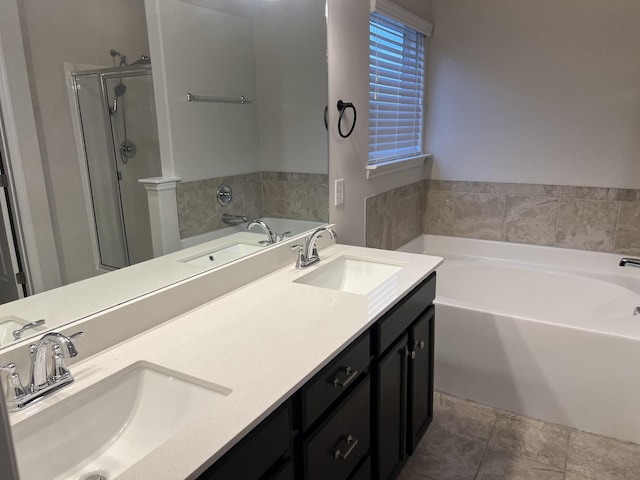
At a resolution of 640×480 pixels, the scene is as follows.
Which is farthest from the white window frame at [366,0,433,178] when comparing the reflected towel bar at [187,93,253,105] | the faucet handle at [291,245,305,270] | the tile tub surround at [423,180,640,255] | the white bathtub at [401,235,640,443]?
the reflected towel bar at [187,93,253,105]

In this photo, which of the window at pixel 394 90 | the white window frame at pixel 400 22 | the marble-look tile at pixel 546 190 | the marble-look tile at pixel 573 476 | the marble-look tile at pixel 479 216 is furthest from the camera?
the marble-look tile at pixel 479 216

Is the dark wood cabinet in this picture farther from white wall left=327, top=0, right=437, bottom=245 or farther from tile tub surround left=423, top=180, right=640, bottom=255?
tile tub surround left=423, top=180, right=640, bottom=255

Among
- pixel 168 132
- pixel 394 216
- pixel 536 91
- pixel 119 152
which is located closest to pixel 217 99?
pixel 168 132

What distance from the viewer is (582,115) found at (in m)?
2.88

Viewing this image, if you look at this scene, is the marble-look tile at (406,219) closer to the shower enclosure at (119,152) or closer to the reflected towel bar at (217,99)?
the reflected towel bar at (217,99)

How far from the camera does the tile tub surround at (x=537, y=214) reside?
9.49ft

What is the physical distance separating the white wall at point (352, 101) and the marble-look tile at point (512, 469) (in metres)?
1.19

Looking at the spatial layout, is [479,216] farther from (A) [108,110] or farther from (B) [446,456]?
(A) [108,110]

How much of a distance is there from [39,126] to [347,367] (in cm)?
100

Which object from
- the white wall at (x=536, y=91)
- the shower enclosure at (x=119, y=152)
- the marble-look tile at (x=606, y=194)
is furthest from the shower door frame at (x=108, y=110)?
the marble-look tile at (x=606, y=194)

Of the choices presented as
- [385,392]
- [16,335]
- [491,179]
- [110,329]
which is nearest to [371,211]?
[491,179]

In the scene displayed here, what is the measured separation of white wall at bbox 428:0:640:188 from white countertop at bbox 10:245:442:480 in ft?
5.68

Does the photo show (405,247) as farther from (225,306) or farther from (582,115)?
(225,306)

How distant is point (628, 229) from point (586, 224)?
0.22 m
